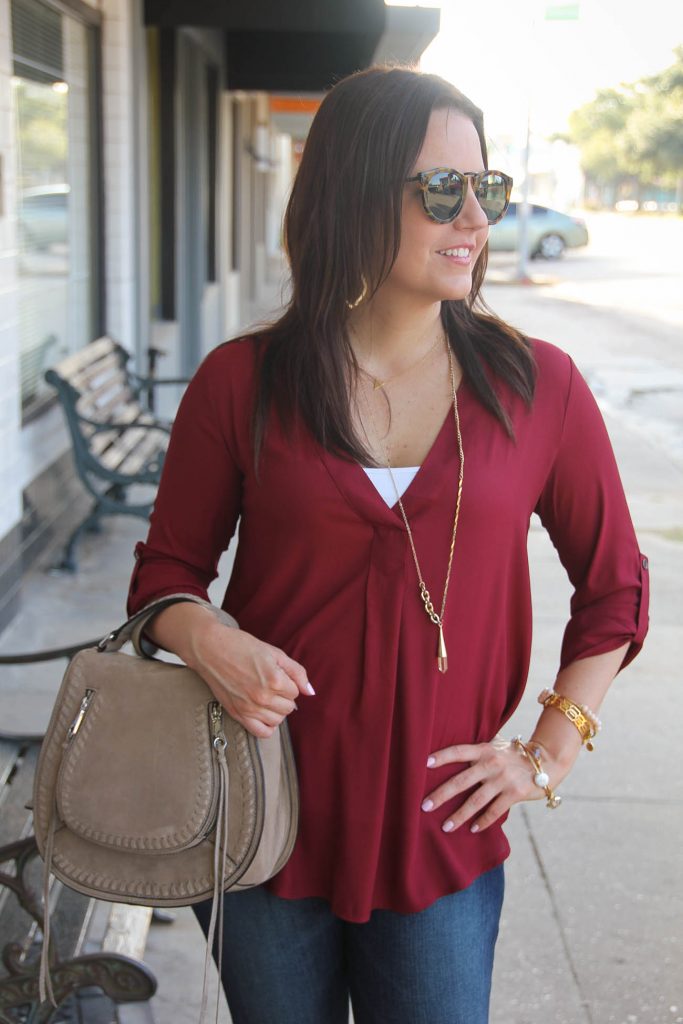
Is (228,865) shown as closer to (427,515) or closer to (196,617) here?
(196,617)

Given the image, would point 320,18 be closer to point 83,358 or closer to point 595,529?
point 83,358

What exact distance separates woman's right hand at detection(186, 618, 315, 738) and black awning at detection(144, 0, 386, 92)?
10.1ft

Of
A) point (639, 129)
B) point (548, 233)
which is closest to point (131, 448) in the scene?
point (548, 233)

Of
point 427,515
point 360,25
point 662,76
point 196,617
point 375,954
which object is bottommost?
point 375,954

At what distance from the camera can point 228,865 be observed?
1.56 meters

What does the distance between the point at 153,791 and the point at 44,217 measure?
5.34m

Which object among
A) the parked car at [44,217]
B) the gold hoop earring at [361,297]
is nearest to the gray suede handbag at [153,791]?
the gold hoop earring at [361,297]

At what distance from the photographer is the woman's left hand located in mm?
1676

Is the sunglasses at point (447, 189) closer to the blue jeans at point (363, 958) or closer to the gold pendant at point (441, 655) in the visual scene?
the gold pendant at point (441, 655)

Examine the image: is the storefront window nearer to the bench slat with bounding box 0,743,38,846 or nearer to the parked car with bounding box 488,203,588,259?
the bench slat with bounding box 0,743,38,846

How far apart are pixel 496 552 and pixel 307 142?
64cm

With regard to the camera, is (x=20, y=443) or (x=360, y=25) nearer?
(x=20, y=443)

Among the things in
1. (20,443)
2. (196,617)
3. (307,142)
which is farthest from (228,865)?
(20,443)

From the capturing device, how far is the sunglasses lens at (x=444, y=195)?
1670mm
